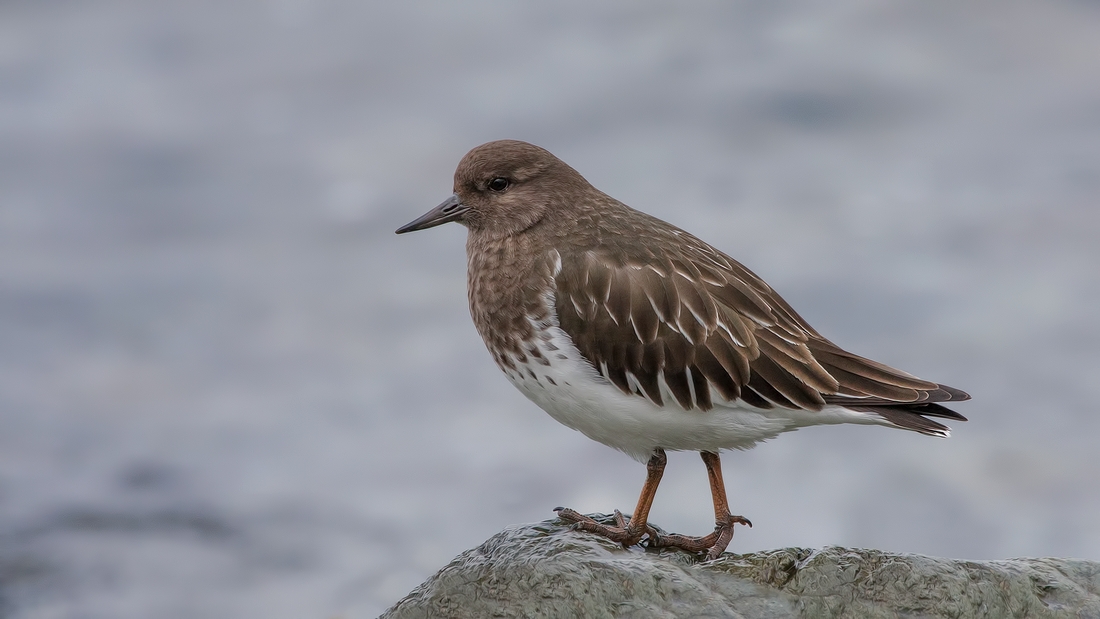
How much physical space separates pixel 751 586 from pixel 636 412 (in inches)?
39.4

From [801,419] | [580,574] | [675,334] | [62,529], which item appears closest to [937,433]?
[801,419]

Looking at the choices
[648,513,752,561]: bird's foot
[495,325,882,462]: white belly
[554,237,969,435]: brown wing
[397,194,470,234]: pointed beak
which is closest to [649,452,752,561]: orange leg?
Answer: [648,513,752,561]: bird's foot

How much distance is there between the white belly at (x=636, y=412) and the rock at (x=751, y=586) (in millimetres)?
618

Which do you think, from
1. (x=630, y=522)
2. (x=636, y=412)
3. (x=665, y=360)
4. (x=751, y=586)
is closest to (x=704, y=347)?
(x=665, y=360)

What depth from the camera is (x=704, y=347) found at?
5.82m

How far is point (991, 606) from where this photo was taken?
5.32 meters

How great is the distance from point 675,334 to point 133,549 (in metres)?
7.29

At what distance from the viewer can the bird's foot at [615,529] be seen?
5805 mm

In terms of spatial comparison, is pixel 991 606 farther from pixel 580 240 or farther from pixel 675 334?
pixel 580 240

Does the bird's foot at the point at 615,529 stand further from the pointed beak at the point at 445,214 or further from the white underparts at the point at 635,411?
the pointed beak at the point at 445,214

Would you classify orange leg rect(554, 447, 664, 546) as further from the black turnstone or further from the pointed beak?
the pointed beak

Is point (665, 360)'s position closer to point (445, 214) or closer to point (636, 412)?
point (636, 412)

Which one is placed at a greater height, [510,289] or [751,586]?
[510,289]

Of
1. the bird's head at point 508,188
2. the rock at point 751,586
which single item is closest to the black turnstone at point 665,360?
the bird's head at point 508,188
